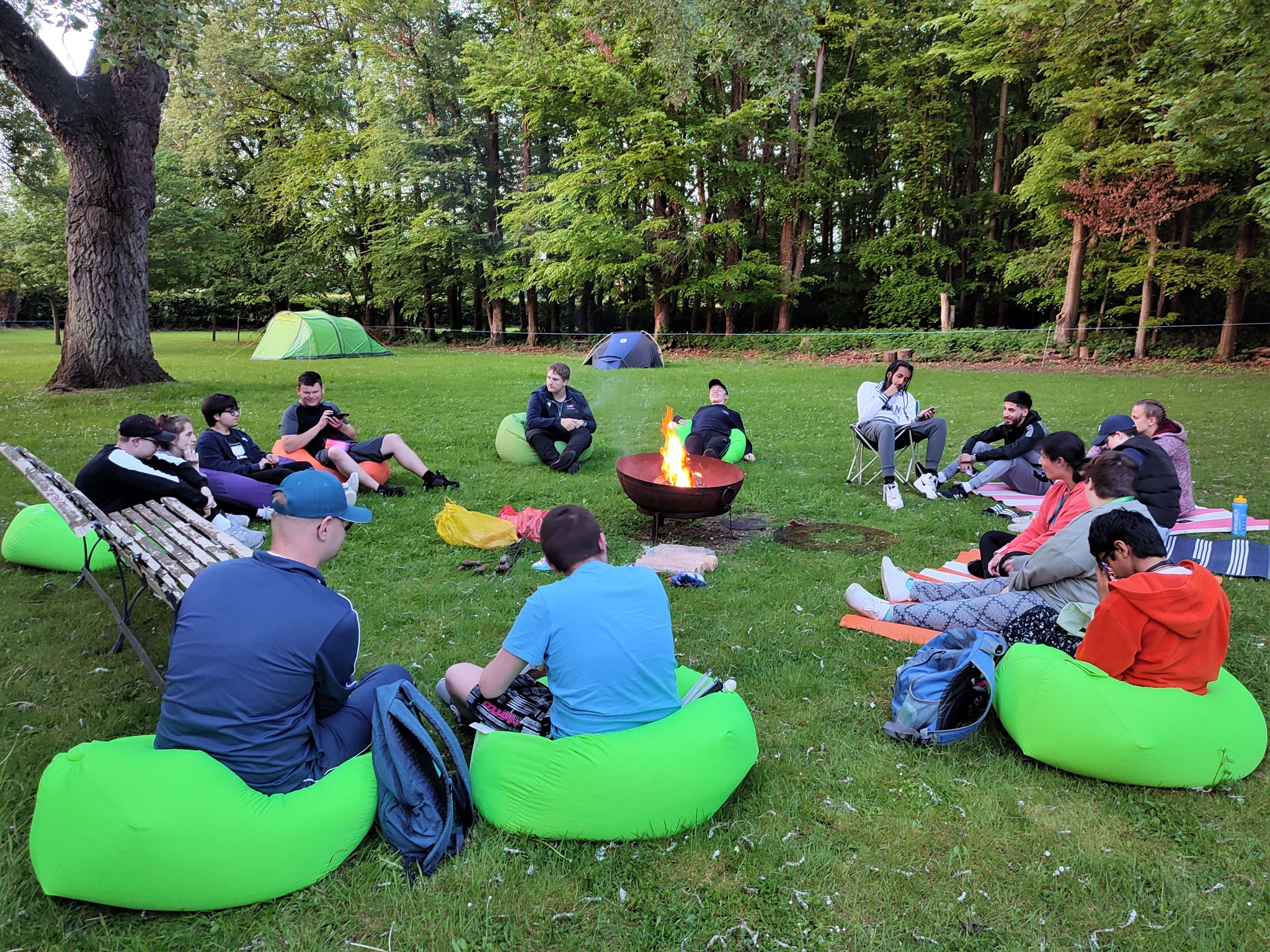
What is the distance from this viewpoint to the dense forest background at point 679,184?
66.8 feet

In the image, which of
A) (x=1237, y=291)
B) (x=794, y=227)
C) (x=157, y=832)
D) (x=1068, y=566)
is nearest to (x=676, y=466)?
(x=1068, y=566)

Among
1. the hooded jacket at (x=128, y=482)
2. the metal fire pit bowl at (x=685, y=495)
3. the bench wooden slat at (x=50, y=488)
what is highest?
the bench wooden slat at (x=50, y=488)

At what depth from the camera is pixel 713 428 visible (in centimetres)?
878

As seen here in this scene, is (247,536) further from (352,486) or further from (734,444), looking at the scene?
(734,444)

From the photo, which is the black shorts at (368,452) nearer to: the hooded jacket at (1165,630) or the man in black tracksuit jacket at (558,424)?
the man in black tracksuit jacket at (558,424)

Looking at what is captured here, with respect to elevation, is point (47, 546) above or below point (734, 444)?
below

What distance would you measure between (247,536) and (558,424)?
3.76m

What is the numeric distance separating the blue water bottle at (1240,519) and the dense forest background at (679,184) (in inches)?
562

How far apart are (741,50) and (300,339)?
17670mm

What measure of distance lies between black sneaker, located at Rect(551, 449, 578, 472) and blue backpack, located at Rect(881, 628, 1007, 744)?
537 cm

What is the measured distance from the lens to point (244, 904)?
2.45 m

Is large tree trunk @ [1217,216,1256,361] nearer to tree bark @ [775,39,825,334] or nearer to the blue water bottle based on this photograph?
tree bark @ [775,39,825,334]

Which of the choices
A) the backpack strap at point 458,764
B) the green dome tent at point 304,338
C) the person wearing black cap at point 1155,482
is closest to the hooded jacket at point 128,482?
the backpack strap at point 458,764

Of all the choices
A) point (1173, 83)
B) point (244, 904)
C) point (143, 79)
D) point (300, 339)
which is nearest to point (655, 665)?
point (244, 904)
